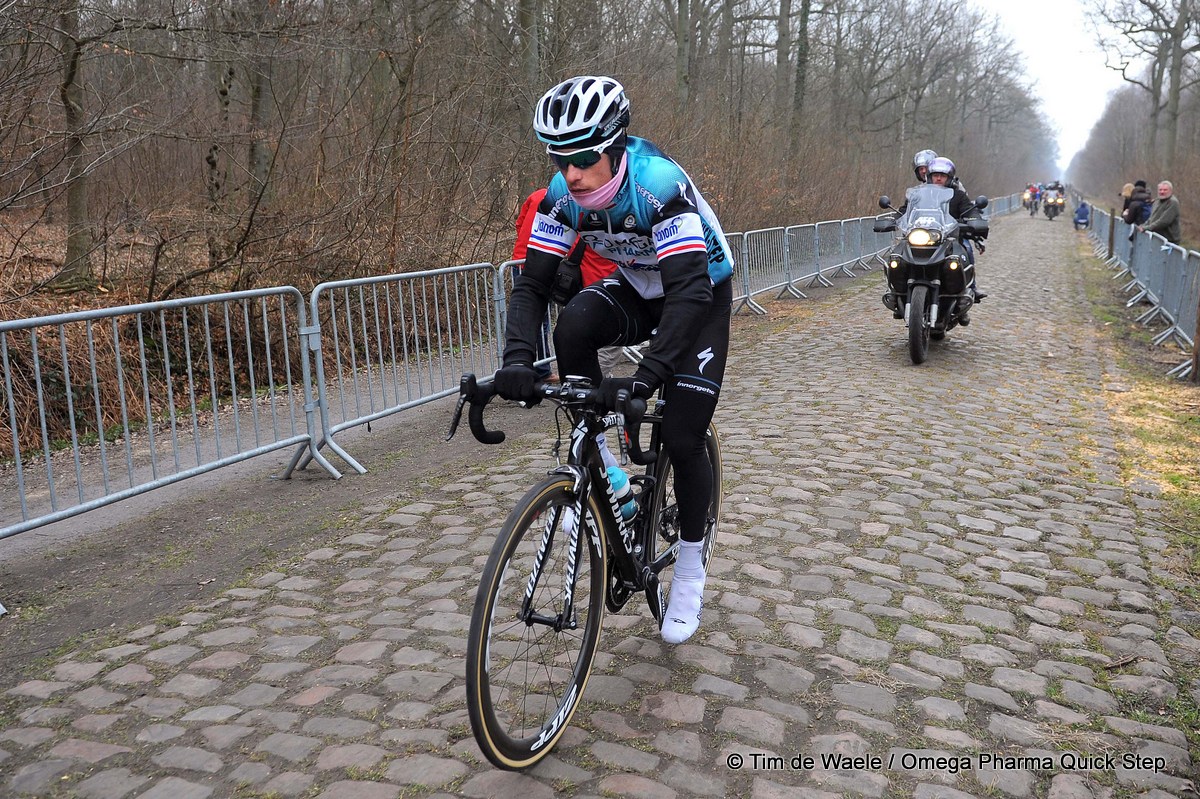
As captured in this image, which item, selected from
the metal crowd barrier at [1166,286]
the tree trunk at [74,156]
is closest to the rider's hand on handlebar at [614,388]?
the tree trunk at [74,156]

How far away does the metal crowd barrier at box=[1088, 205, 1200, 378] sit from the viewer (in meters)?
12.1

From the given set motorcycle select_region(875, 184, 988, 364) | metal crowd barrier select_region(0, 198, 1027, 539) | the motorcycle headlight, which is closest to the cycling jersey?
metal crowd barrier select_region(0, 198, 1027, 539)

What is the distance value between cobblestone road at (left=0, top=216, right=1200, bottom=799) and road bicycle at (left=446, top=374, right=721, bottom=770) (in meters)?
0.21

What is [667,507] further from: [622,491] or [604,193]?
[604,193]

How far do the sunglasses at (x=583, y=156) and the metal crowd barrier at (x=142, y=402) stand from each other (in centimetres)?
314

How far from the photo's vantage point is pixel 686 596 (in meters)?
4.02

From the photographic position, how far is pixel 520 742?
3096mm

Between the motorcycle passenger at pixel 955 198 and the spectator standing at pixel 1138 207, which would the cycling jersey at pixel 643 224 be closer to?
the motorcycle passenger at pixel 955 198

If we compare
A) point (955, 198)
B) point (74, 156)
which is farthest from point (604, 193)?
point (955, 198)

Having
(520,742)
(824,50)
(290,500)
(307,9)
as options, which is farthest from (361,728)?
(824,50)

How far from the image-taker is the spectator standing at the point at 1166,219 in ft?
59.9

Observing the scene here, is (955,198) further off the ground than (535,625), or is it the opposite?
(955,198)

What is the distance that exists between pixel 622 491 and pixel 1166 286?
530 inches

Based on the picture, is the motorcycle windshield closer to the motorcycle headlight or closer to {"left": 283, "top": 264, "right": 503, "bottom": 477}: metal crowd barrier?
the motorcycle headlight
